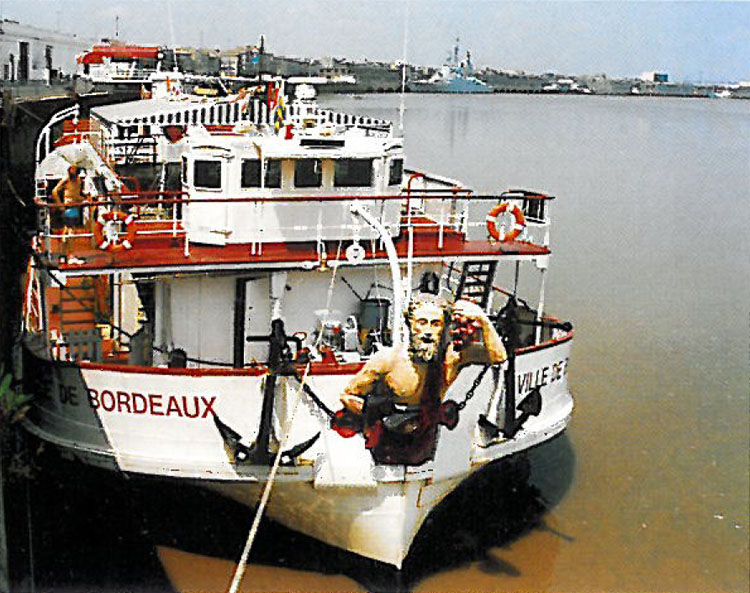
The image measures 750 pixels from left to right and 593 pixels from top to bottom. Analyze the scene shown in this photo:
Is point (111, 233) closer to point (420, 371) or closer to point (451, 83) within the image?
point (420, 371)

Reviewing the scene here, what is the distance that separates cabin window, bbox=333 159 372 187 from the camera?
12.3 metres

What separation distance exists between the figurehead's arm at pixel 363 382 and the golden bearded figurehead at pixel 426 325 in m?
0.34

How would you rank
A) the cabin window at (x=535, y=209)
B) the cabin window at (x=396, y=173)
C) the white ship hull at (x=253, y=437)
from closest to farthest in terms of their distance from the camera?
the white ship hull at (x=253, y=437) → the cabin window at (x=396, y=173) → the cabin window at (x=535, y=209)

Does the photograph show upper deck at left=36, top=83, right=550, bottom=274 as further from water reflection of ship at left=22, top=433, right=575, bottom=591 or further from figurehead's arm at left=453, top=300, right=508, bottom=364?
water reflection of ship at left=22, top=433, right=575, bottom=591

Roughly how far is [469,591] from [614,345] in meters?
10.2

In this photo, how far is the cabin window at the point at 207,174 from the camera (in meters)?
12.1

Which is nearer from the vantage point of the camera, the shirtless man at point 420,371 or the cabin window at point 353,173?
the shirtless man at point 420,371

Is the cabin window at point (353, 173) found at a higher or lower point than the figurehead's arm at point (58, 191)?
higher

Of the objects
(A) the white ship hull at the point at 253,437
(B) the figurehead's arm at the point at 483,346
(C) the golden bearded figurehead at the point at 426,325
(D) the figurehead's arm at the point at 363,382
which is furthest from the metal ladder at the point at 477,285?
(C) the golden bearded figurehead at the point at 426,325

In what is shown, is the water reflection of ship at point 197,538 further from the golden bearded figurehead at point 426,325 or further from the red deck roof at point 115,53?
the red deck roof at point 115,53

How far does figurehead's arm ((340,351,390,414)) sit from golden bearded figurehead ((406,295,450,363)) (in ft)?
1.11

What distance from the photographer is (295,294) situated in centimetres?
1226

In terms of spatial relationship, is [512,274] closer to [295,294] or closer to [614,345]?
[614,345]

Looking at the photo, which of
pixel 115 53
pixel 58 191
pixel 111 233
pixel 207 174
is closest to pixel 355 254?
pixel 207 174
